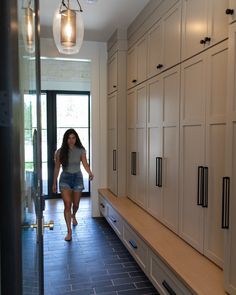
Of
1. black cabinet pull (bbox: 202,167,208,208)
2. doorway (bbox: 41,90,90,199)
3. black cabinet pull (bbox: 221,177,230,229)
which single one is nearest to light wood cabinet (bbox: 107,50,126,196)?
doorway (bbox: 41,90,90,199)

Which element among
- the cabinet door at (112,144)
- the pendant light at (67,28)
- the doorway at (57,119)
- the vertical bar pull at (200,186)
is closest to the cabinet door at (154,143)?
the vertical bar pull at (200,186)

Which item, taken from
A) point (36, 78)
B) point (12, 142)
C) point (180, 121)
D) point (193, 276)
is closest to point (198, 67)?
point (180, 121)

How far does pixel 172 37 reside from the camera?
106 inches

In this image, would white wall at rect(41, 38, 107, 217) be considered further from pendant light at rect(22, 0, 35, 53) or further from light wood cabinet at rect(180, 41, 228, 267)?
pendant light at rect(22, 0, 35, 53)

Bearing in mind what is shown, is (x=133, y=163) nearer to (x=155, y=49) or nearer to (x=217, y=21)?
(x=155, y=49)

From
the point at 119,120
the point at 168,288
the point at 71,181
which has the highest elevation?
the point at 119,120

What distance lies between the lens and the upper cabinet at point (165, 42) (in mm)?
2613

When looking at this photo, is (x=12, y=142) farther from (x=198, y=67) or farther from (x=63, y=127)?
(x=63, y=127)

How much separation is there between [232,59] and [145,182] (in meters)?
2.07

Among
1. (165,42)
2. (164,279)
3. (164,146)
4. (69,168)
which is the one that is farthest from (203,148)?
(69,168)

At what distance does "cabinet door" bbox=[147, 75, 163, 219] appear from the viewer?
3.03 m

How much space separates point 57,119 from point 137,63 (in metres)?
2.94

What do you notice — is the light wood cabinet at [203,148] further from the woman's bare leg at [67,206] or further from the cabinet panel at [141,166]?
the woman's bare leg at [67,206]

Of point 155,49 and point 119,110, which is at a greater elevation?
point 155,49
